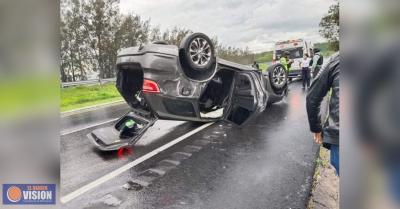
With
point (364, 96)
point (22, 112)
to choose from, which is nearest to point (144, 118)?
point (22, 112)

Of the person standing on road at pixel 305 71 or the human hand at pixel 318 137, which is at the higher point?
the person standing on road at pixel 305 71

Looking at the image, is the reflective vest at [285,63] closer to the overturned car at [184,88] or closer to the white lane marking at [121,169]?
the overturned car at [184,88]

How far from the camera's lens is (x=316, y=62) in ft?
6.95

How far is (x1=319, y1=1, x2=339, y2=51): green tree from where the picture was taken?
A: 190cm

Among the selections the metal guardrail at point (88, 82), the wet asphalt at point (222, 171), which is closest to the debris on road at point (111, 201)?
the wet asphalt at point (222, 171)

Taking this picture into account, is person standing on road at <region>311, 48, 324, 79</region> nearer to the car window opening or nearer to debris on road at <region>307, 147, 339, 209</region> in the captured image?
debris on road at <region>307, 147, 339, 209</region>

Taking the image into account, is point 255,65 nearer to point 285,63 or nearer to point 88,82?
point 285,63

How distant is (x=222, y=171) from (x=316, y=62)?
977 millimetres

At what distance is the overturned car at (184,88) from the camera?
259 centimetres

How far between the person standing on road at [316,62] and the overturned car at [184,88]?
1.17 feet

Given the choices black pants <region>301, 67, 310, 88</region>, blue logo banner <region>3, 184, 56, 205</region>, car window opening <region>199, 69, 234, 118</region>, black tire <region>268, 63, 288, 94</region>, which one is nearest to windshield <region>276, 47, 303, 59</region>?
black pants <region>301, 67, 310, 88</region>

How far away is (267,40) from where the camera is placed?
2227 mm

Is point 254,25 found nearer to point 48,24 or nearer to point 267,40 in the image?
→ point 267,40

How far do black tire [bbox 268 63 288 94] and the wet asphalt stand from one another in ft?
0.37
